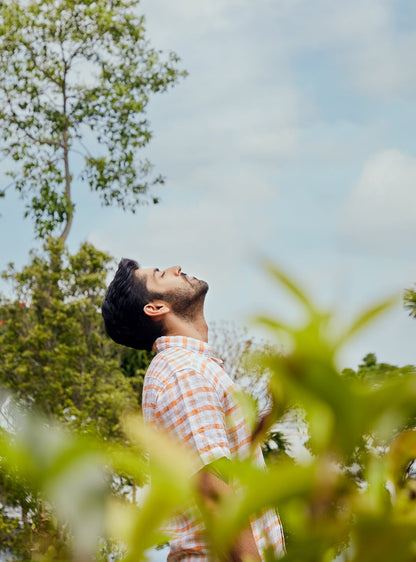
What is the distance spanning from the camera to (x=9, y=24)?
14773 millimetres

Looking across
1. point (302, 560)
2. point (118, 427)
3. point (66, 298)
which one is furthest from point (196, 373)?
point (66, 298)

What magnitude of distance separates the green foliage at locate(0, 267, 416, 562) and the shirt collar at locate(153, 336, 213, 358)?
2.05 meters

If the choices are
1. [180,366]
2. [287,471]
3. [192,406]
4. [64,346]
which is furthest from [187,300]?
[64,346]

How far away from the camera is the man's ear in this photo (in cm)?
257

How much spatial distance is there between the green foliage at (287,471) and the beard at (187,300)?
2.26 metres

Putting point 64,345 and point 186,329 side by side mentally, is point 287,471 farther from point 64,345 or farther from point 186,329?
point 64,345

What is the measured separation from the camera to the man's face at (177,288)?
2.60 metres

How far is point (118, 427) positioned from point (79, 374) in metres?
0.84

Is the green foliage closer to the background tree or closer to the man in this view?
the man

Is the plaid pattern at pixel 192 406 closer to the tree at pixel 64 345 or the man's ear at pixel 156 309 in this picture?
the man's ear at pixel 156 309

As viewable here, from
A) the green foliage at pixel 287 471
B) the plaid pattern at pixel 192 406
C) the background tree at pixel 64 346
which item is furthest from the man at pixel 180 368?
the background tree at pixel 64 346

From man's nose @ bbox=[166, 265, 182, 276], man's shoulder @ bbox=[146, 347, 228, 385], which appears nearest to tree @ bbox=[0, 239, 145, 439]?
man's nose @ bbox=[166, 265, 182, 276]

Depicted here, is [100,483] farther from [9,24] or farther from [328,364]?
[9,24]

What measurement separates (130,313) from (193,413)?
0.82 metres
